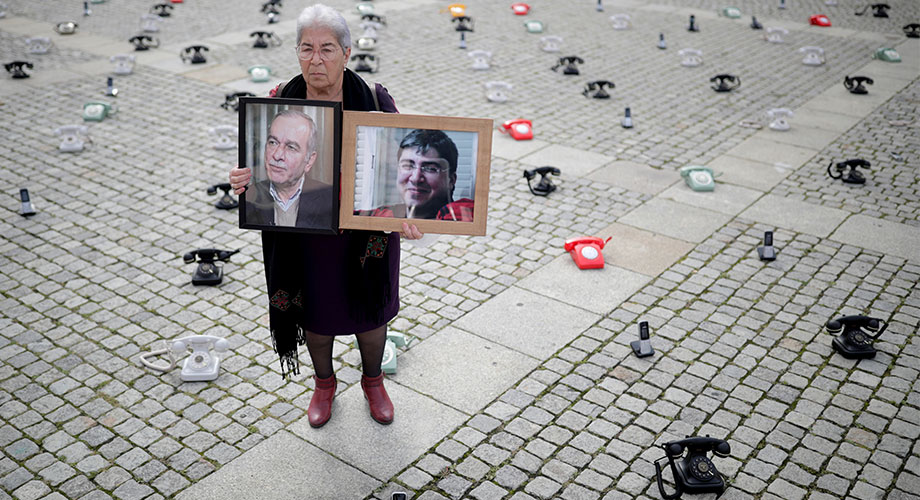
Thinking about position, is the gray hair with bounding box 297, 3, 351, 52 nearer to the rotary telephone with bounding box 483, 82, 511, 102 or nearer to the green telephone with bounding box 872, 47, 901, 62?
the rotary telephone with bounding box 483, 82, 511, 102

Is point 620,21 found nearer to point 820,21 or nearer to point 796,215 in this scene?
point 820,21

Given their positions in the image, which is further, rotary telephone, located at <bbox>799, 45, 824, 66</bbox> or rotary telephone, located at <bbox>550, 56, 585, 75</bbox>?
rotary telephone, located at <bbox>799, 45, 824, 66</bbox>

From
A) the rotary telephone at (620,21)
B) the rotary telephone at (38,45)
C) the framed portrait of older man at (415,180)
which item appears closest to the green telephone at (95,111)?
the rotary telephone at (38,45)

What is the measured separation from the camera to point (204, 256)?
6941mm

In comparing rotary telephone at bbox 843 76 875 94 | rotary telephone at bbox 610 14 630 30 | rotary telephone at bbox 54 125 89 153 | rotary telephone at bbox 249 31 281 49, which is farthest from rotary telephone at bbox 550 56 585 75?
rotary telephone at bbox 54 125 89 153

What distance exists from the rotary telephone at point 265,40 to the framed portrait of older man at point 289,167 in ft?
34.9

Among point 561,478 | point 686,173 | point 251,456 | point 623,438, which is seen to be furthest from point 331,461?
point 686,173

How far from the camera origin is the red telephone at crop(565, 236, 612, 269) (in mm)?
7227

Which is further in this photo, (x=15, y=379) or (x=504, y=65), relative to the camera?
(x=504, y=65)

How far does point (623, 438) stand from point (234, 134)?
670 centimetres

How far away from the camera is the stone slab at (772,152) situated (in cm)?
973

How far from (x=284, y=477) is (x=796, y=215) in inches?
229

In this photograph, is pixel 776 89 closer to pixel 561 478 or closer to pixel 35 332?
pixel 561 478

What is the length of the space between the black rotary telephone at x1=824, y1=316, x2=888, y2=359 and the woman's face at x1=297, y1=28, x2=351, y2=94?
159 inches
